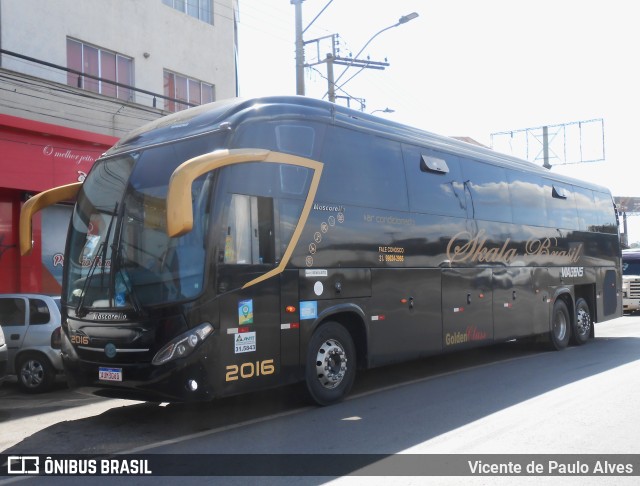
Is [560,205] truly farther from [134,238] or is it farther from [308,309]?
[134,238]

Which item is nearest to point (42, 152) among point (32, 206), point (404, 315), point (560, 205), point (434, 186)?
point (32, 206)

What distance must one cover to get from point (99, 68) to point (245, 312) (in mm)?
12531

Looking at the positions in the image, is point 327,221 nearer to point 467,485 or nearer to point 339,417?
point 339,417

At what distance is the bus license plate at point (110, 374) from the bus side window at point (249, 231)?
1676mm


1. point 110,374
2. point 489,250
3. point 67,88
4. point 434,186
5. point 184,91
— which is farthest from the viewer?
point 184,91

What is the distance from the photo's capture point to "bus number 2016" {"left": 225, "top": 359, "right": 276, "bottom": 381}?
716 cm

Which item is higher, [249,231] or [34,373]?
[249,231]

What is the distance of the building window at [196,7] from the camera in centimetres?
2025

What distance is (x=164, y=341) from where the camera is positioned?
693cm

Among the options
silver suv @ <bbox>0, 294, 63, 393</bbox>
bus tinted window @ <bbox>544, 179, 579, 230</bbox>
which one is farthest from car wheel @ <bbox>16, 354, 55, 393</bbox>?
bus tinted window @ <bbox>544, 179, 579, 230</bbox>

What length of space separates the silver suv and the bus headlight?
431 cm

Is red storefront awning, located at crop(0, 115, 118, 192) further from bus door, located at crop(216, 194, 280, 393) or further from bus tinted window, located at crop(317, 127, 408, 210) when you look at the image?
bus door, located at crop(216, 194, 280, 393)

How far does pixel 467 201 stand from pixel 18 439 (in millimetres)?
7811

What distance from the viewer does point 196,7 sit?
68.7 ft
